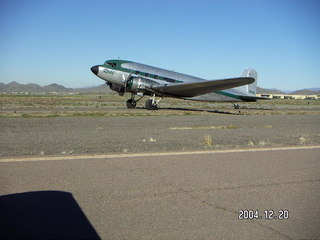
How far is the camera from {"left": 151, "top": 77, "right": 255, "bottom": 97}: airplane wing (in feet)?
89.5

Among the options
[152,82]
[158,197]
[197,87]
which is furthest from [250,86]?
[158,197]

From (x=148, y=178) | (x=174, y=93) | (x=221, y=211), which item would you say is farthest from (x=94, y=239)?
(x=174, y=93)

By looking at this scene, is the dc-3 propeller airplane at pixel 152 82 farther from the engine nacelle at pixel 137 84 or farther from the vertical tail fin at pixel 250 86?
the vertical tail fin at pixel 250 86

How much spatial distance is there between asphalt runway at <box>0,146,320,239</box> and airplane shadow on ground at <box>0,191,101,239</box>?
0.01 meters

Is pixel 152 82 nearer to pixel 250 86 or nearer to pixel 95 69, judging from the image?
pixel 95 69

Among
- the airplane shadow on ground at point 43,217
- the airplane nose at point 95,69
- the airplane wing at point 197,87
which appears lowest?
the airplane shadow on ground at point 43,217

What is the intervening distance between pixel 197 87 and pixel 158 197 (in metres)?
24.5

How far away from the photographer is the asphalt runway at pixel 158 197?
403 centimetres

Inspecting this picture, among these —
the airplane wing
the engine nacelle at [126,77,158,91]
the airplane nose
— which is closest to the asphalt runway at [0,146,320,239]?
the airplane wing

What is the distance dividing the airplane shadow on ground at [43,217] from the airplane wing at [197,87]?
901 inches

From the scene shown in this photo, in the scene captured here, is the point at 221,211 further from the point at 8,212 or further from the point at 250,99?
the point at 250,99

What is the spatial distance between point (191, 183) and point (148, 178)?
86 cm

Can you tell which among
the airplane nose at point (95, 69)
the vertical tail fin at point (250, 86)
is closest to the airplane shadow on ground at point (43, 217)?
the airplane nose at point (95, 69)

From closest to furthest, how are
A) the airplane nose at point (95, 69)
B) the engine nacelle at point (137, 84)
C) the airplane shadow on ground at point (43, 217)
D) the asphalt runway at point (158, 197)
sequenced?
the airplane shadow on ground at point (43, 217) → the asphalt runway at point (158, 197) → the engine nacelle at point (137, 84) → the airplane nose at point (95, 69)
